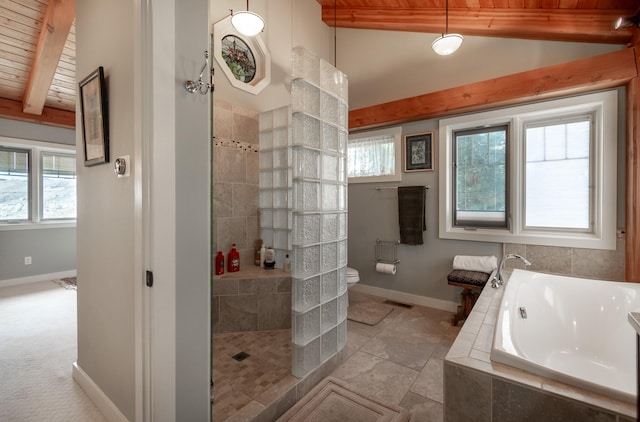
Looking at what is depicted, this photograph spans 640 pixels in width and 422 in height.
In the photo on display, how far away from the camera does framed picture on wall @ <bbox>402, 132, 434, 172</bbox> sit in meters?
3.09

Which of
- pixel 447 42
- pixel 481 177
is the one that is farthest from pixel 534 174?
pixel 447 42

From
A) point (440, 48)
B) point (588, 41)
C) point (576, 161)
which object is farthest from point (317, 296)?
point (588, 41)

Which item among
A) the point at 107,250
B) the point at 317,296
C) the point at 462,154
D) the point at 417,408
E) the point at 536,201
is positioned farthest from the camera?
the point at 462,154

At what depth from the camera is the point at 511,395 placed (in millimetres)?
1090

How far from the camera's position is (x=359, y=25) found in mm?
3373

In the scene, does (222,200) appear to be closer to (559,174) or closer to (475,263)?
(475,263)

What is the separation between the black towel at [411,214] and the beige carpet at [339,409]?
6.02 ft

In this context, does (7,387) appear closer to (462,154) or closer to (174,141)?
(174,141)

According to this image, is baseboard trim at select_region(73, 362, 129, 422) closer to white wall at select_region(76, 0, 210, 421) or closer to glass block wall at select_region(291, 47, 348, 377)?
white wall at select_region(76, 0, 210, 421)

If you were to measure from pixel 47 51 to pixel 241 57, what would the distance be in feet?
6.80

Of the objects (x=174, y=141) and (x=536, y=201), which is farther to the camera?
(x=536, y=201)

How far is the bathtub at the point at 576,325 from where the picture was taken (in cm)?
160

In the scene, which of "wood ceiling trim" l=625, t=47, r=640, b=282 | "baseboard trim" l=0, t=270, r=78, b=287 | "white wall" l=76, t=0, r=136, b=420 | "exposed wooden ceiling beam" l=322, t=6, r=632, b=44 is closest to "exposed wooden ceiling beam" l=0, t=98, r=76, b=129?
"baseboard trim" l=0, t=270, r=78, b=287

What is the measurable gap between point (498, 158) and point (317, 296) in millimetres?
2337
